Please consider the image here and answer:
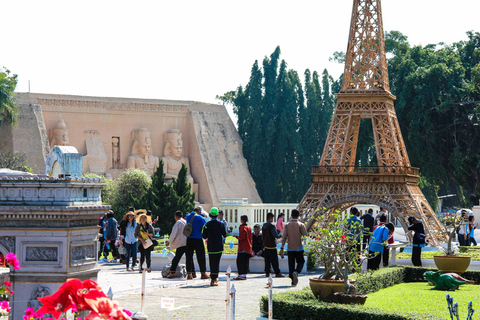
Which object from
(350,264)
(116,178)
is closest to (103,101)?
(116,178)

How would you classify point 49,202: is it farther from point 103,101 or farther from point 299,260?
point 103,101

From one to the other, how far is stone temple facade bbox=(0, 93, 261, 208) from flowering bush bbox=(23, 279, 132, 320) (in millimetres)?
30413

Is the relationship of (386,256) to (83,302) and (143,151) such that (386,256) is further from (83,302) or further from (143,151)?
(143,151)

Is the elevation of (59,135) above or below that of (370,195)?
above

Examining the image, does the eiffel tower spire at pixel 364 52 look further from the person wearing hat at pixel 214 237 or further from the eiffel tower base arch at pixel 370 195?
the person wearing hat at pixel 214 237

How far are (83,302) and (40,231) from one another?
4.22 metres

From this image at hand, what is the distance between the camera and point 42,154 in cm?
3412

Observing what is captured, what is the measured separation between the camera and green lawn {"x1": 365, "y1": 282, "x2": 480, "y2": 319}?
36.2 ft

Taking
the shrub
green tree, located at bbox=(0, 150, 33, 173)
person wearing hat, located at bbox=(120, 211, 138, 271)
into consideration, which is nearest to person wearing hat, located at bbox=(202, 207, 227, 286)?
the shrub

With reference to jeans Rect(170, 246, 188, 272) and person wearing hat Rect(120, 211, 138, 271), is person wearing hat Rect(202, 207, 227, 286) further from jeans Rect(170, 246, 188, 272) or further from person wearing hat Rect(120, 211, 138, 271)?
person wearing hat Rect(120, 211, 138, 271)

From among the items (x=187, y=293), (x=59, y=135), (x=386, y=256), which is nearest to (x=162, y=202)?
(x=59, y=135)

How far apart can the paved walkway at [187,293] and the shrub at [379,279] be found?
1.43 meters

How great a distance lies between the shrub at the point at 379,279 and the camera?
12555mm

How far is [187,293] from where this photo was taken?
1300 cm
